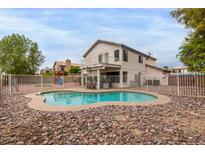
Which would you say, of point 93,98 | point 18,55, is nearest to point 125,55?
point 93,98

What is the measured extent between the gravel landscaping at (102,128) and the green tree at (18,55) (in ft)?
68.9

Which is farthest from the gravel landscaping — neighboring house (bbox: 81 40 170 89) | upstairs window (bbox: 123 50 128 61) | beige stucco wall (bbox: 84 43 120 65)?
beige stucco wall (bbox: 84 43 120 65)

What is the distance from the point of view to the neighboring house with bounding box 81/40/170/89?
16.7 m

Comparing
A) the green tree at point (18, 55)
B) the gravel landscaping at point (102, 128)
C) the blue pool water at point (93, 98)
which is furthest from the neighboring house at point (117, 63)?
the green tree at point (18, 55)

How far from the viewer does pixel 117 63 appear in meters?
17.0

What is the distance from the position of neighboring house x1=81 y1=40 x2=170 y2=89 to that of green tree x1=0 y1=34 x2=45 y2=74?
34.9ft

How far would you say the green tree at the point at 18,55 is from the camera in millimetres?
23734

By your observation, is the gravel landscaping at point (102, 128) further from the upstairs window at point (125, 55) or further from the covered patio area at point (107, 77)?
the upstairs window at point (125, 55)

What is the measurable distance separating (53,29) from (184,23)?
382 inches

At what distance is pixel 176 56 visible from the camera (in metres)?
14.9
